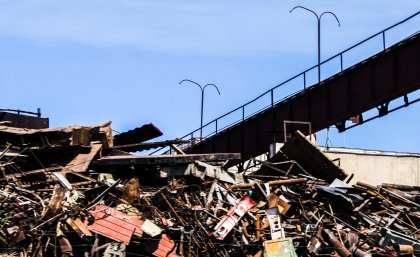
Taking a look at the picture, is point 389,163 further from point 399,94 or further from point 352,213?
point 352,213

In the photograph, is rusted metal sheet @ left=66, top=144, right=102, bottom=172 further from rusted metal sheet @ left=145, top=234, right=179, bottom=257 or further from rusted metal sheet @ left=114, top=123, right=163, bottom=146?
rusted metal sheet @ left=114, top=123, right=163, bottom=146

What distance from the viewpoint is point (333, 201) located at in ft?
68.2

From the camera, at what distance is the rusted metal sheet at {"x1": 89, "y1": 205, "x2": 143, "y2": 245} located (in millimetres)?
18000

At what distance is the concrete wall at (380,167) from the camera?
4484 centimetres

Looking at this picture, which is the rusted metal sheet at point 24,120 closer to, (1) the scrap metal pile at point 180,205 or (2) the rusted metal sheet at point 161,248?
(1) the scrap metal pile at point 180,205

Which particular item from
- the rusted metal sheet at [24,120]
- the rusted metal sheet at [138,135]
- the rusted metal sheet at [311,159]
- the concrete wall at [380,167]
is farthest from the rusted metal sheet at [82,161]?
the concrete wall at [380,167]

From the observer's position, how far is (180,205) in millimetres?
19734

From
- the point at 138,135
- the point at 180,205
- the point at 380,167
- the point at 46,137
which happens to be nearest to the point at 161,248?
the point at 180,205

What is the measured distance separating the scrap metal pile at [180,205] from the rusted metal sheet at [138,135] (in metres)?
2.87

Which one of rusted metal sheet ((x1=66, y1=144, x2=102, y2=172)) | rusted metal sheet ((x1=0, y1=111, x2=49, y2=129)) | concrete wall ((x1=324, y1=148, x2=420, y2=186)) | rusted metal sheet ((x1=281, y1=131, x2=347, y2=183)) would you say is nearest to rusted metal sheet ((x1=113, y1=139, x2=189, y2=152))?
rusted metal sheet ((x1=66, y1=144, x2=102, y2=172))

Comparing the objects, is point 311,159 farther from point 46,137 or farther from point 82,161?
point 46,137

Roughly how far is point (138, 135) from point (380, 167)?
22.1 metres

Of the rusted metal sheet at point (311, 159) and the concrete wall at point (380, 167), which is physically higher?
the concrete wall at point (380, 167)

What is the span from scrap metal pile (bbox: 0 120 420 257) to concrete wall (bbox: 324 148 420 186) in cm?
2140
